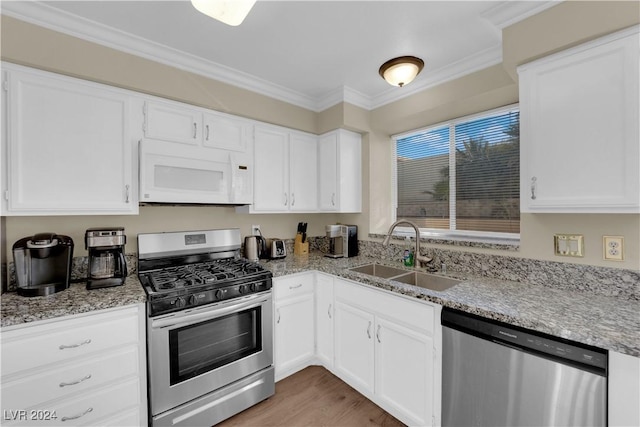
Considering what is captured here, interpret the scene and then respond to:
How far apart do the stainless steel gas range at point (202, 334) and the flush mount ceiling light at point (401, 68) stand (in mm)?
1650

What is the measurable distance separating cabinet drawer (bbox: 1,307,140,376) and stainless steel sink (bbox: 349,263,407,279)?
1.60 metres

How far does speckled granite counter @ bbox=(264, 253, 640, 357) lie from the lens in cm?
110

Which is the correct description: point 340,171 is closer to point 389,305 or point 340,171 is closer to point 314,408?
point 389,305

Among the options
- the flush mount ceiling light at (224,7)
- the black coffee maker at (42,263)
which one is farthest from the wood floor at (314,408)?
the flush mount ceiling light at (224,7)

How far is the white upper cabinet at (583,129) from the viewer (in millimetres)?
1292

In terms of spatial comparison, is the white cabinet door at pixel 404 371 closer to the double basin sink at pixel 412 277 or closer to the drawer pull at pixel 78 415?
the double basin sink at pixel 412 277

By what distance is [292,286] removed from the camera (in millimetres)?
2275

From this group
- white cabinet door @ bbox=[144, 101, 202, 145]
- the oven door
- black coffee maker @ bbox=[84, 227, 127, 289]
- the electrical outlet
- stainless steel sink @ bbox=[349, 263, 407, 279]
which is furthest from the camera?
stainless steel sink @ bbox=[349, 263, 407, 279]

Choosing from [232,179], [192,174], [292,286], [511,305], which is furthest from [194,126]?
[511,305]

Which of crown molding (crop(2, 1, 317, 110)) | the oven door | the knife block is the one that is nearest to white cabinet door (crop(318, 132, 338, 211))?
the knife block

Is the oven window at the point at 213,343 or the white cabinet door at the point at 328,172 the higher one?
the white cabinet door at the point at 328,172

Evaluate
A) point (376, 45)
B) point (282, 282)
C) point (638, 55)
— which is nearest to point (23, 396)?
point (282, 282)

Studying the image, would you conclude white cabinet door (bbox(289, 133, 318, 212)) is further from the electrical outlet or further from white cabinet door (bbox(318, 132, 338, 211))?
the electrical outlet

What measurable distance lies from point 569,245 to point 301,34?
2097 millimetres
